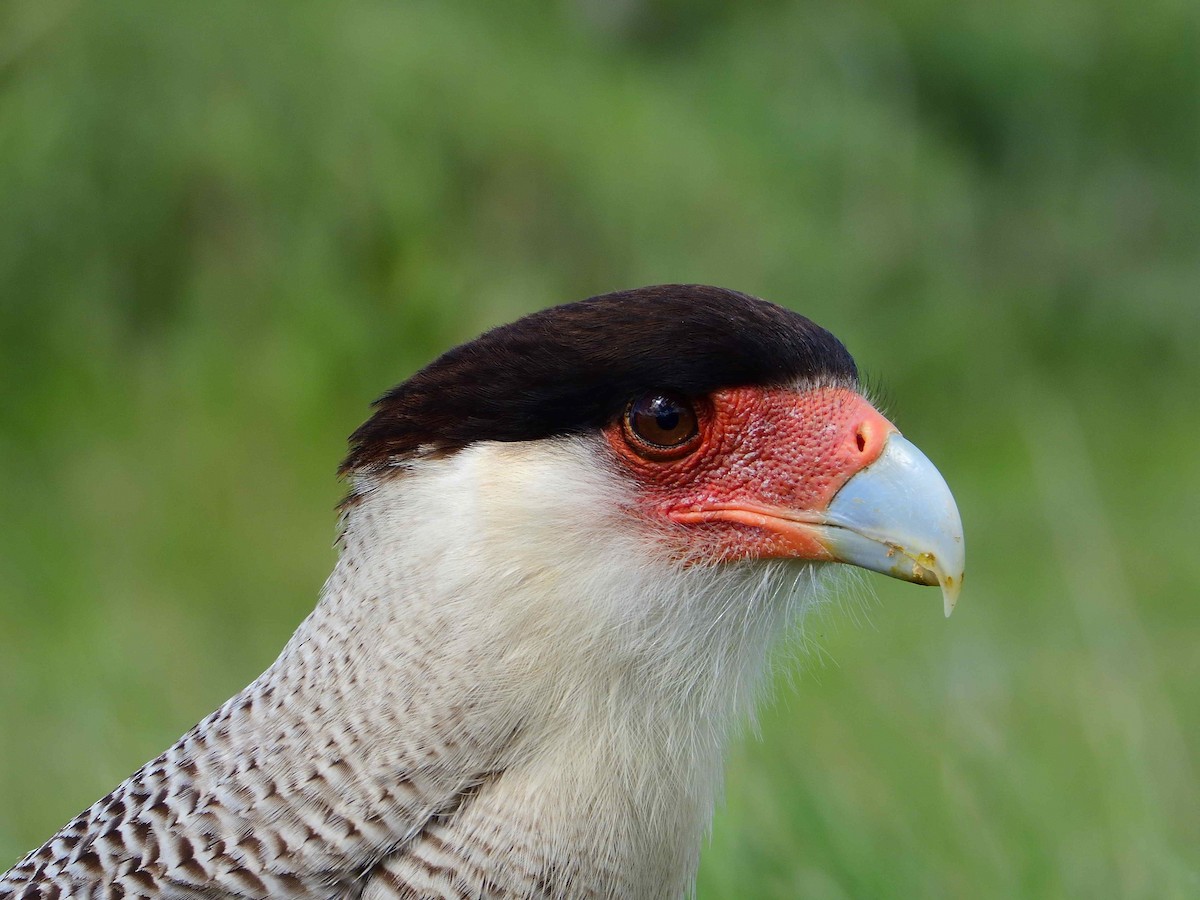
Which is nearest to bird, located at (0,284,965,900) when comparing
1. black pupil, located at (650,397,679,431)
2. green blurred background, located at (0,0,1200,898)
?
black pupil, located at (650,397,679,431)

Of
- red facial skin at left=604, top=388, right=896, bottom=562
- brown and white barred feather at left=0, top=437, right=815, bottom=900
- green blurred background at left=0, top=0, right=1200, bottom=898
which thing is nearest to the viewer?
brown and white barred feather at left=0, top=437, right=815, bottom=900

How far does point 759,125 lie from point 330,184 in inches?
82.5

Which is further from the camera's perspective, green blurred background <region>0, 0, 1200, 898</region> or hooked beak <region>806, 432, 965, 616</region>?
green blurred background <region>0, 0, 1200, 898</region>

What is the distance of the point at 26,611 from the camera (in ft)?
14.9

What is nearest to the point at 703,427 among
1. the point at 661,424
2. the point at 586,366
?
the point at 661,424

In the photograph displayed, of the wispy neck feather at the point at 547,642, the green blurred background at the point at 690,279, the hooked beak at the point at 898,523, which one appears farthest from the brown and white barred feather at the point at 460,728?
the green blurred background at the point at 690,279

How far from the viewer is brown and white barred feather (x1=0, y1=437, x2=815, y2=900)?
4.64ft

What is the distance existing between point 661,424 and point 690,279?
383 cm

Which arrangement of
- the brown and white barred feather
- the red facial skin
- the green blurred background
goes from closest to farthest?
the brown and white barred feather
the red facial skin
the green blurred background

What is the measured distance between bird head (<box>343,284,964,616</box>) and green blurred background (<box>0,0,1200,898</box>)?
1.08 meters

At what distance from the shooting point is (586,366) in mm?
1484

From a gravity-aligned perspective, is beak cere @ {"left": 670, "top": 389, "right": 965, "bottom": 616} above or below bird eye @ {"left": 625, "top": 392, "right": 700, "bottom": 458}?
below

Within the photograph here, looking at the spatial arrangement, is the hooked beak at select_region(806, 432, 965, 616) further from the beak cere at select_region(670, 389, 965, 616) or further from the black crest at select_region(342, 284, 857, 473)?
the black crest at select_region(342, 284, 857, 473)

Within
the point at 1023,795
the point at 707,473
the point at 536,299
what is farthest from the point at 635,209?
the point at 707,473
